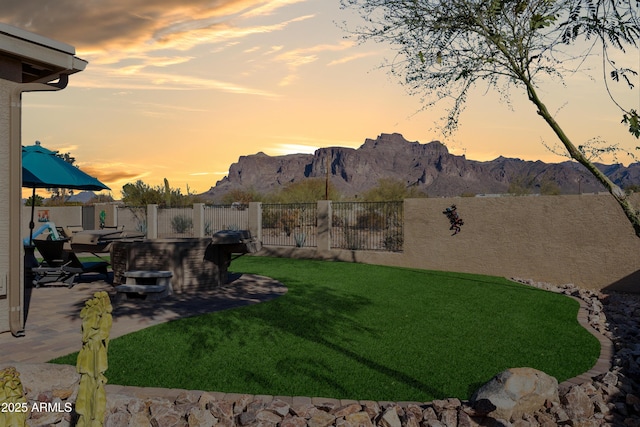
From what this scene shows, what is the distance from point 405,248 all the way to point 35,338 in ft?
38.9

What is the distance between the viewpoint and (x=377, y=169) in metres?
130

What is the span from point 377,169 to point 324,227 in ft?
Result: 373

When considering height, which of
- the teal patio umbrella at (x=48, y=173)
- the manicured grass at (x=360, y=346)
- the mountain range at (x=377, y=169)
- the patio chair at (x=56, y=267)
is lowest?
the manicured grass at (x=360, y=346)

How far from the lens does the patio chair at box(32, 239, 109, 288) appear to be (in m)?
10.2

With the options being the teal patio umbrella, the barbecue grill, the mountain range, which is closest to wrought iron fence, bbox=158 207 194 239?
the teal patio umbrella

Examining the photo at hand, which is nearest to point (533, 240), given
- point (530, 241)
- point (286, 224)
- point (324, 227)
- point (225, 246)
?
point (530, 241)

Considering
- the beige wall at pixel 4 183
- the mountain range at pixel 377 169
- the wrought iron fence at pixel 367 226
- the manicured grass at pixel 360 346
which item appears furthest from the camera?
the mountain range at pixel 377 169

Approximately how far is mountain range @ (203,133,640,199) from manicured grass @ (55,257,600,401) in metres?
84.6

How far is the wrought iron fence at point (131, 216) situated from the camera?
2789 cm

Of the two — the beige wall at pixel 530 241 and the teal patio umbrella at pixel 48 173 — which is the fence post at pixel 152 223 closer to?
the beige wall at pixel 530 241

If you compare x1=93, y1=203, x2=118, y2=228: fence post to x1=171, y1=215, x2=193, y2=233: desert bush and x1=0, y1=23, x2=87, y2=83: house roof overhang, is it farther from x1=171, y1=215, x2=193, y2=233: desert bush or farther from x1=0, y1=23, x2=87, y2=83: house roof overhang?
x1=0, y1=23, x2=87, y2=83: house roof overhang

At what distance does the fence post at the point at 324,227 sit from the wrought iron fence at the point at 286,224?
1794 mm

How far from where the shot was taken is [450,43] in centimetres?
803

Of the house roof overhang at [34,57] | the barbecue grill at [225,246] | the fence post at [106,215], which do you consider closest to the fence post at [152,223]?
the fence post at [106,215]
